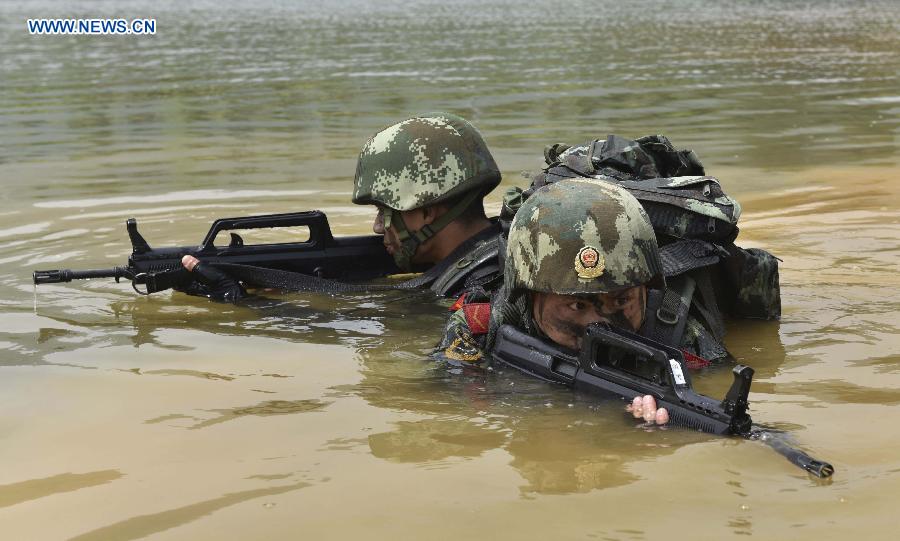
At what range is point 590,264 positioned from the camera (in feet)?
16.1

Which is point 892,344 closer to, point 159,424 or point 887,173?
point 159,424

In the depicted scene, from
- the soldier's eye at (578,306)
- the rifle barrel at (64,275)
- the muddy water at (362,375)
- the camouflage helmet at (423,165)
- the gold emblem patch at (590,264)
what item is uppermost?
the camouflage helmet at (423,165)

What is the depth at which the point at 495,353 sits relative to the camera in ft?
18.2

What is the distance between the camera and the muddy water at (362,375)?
4168 millimetres

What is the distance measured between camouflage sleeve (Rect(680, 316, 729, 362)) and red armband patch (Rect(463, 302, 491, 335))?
86 cm

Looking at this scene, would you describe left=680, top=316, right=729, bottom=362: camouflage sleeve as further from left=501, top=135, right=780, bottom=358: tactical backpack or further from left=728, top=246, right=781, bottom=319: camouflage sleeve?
left=728, top=246, right=781, bottom=319: camouflage sleeve

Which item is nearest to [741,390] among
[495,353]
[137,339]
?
[495,353]

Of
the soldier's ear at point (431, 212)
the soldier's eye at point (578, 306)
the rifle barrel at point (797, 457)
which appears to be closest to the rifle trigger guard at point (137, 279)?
the soldier's ear at point (431, 212)

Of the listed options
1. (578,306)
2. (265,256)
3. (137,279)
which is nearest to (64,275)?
(137,279)

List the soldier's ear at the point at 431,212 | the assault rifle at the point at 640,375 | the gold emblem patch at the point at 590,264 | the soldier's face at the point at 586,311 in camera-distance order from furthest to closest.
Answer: the soldier's ear at the point at 431,212
the soldier's face at the point at 586,311
the gold emblem patch at the point at 590,264
the assault rifle at the point at 640,375

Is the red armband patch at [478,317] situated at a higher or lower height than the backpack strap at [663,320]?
lower

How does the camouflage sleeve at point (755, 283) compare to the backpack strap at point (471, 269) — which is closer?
the camouflage sleeve at point (755, 283)

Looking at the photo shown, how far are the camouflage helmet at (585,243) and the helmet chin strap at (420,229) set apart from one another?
203 centimetres

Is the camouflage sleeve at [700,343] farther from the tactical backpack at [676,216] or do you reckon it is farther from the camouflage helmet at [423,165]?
the camouflage helmet at [423,165]
